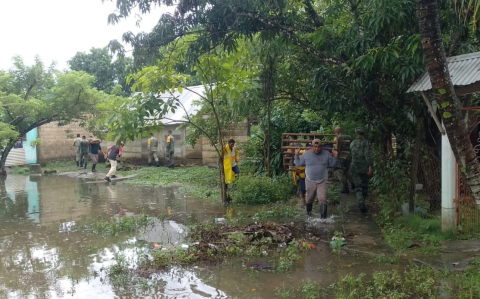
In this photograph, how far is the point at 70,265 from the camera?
620 cm

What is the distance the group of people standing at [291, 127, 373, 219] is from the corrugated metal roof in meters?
2.35

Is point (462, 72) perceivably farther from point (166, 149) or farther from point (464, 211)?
point (166, 149)

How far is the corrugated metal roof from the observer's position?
580cm

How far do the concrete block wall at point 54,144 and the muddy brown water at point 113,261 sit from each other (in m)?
14.2

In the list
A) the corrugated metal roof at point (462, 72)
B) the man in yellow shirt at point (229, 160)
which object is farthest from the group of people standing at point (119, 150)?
the corrugated metal roof at point (462, 72)

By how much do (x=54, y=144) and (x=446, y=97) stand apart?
24558 mm

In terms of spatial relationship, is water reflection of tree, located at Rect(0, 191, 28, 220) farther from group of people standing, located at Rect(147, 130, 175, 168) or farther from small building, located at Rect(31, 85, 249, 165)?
group of people standing, located at Rect(147, 130, 175, 168)

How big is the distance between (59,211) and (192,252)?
548cm

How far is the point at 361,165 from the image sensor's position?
893 centimetres

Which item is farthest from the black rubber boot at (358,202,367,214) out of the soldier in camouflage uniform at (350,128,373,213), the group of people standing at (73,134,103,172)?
the group of people standing at (73,134,103,172)

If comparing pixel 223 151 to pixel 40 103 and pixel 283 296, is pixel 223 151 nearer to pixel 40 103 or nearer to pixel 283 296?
pixel 283 296

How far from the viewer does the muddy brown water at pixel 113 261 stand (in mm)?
5148

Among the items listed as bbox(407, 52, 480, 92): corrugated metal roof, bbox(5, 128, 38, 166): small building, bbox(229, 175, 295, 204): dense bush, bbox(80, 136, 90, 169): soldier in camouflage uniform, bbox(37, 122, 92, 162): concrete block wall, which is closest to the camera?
bbox(407, 52, 480, 92): corrugated metal roof

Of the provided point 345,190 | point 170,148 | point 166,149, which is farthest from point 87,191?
point 345,190
